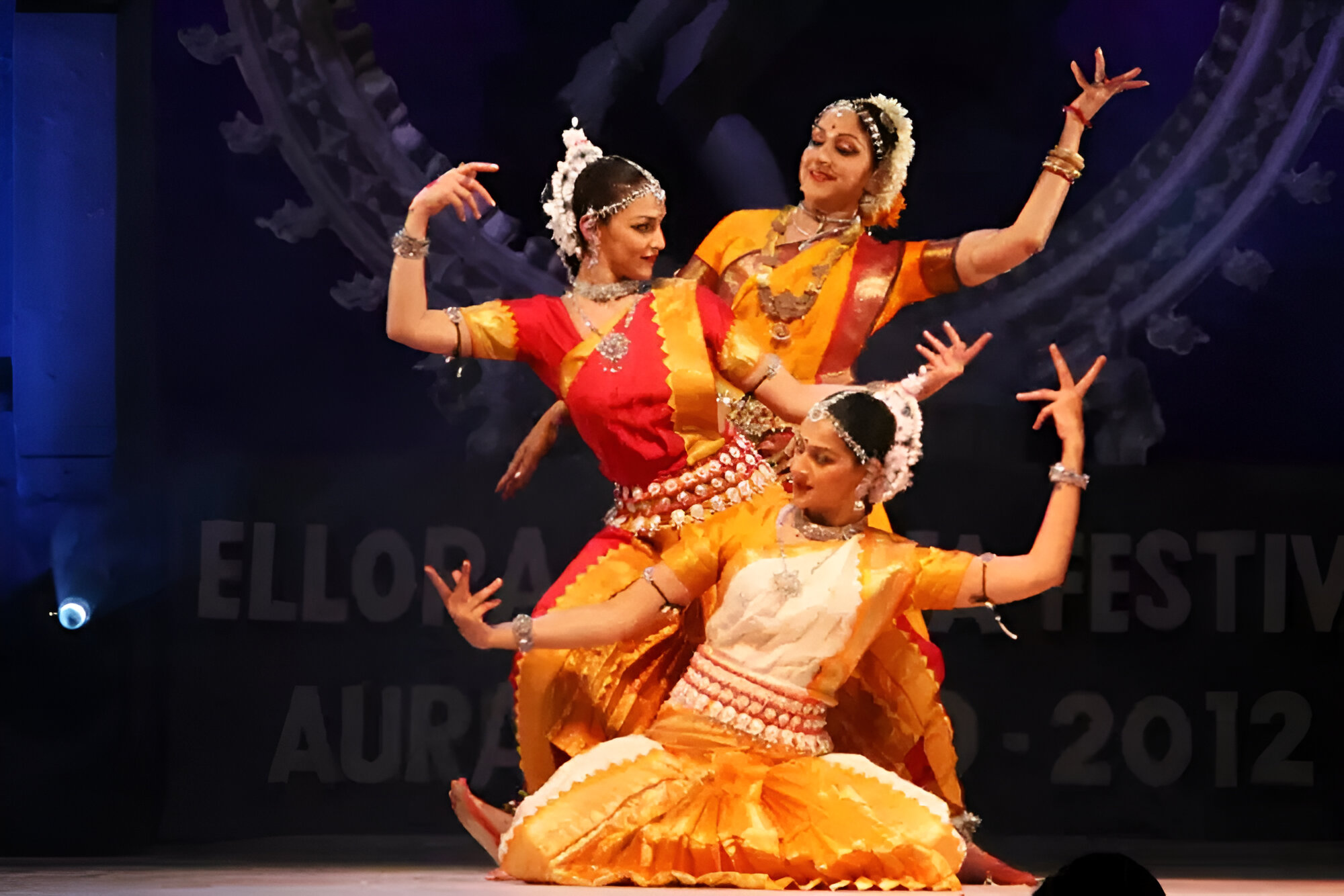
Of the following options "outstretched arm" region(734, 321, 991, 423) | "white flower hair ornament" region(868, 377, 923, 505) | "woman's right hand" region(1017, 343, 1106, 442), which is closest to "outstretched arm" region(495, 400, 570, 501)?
"outstretched arm" region(734, 321, 991, 423)

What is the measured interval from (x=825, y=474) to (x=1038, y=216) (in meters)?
0.85

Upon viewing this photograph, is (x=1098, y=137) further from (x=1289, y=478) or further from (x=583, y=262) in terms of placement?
(x=583, y=262)

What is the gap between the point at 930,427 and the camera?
5.06m

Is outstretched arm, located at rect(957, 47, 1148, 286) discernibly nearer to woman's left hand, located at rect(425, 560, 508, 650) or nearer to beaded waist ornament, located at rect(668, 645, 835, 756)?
beaded waist ornament, located at rect(668, 645, 835, 756)

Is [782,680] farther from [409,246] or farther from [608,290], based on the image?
[409,246]

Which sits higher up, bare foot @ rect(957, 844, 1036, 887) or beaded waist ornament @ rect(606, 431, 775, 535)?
beaded waist ornament @ rect(606, 431, 775, 535)

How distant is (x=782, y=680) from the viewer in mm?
3396

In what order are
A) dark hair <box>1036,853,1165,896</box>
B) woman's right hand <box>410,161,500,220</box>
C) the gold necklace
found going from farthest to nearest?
1. the gold necklace
2. woman's right hand <box>410,161,500,220</box>
3. dark hair <box>1036,853,1165,896</box>

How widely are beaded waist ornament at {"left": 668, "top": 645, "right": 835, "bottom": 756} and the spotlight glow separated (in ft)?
7.19

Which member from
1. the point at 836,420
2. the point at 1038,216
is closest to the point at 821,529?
the point at 836,420

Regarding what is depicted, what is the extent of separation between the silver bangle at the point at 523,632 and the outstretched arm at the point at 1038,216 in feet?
4.19

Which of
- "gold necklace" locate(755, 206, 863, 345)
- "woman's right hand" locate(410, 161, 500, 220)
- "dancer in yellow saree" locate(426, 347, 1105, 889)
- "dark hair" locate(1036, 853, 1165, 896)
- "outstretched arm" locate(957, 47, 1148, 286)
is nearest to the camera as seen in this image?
"dark hair" locate(1036, 853, 1165, 896)

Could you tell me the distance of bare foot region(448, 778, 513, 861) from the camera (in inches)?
142

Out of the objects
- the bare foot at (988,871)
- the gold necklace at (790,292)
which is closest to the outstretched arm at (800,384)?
the gold necklace at (790,292)
